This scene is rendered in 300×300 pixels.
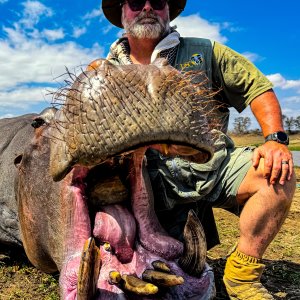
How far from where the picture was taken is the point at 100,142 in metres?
1.66

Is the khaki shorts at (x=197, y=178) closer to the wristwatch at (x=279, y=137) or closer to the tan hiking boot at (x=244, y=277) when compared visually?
the wristwatch at (x=279, y=137)

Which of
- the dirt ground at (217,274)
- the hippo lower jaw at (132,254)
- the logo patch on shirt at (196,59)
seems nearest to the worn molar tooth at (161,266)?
the hippo lower jaw at (132,254)

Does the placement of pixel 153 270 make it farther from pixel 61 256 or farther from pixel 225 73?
pixel 225 73

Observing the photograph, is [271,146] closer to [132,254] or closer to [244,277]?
[244,277]

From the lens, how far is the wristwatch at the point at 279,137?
10.3 feet

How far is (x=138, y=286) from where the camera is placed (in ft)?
5.95

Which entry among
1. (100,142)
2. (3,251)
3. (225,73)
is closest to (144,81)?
(100,142)

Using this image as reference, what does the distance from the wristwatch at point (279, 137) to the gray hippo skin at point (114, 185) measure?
1243mm

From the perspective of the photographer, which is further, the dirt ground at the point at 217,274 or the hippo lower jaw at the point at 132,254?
the dirt ground at the point at 217,274

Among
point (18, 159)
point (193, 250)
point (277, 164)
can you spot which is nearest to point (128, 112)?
point (193, 250)

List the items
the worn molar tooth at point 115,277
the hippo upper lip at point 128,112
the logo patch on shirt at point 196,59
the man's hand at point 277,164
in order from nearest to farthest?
the hippo upper lip at point 128,112
the worn molar tooth at point 115,277
the man's hand at point 277,164
the logo patch on shirt at point 196,59

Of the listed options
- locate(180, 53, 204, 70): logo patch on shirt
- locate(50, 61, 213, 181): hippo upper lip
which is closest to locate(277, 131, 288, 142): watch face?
locate(180, 53, 204, 70): logo patch on shirt

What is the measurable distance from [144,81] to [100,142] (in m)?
0.30

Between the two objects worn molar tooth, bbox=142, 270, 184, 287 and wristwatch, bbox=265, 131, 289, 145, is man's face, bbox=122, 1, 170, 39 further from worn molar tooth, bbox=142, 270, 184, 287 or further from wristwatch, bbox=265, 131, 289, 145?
worn molar tooth, bbox=142, 270, 184, 287
